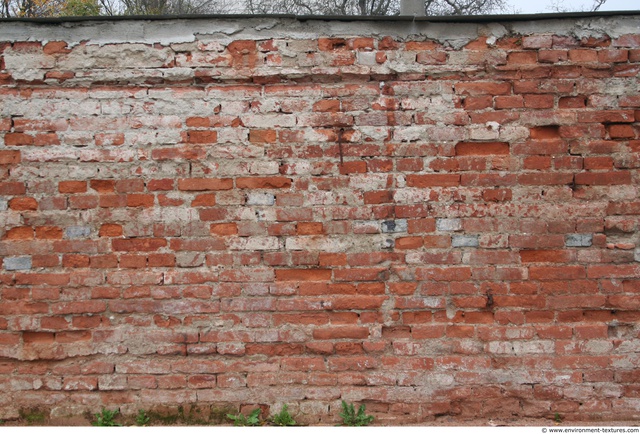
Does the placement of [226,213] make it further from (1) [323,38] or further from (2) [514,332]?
(2) [514,332]

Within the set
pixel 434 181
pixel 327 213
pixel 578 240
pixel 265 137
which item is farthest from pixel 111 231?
pixel 578 240

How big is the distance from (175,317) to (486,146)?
2.06 m

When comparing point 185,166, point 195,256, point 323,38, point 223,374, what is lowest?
point 223,374

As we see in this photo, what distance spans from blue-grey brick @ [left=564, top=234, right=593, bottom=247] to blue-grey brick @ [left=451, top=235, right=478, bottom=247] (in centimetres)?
Result: 53

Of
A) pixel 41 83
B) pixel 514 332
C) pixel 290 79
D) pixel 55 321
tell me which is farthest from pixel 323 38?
pixel 55 321

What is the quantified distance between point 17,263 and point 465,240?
8.51 feet

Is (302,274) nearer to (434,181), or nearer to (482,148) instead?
(434,181)

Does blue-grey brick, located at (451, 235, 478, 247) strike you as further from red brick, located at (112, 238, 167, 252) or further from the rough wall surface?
red brick, located at (112, 238, 167, 252)

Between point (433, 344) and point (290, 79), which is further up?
point (290, 79)

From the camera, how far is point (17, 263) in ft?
9.38

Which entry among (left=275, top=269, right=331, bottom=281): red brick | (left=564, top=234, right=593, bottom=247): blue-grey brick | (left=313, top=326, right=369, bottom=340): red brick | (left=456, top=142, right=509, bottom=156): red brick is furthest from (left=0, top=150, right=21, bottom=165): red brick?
(left=564, top=234, right=593, bottom=247): blue-grey brick

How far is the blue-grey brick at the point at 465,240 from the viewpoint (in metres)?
2.87

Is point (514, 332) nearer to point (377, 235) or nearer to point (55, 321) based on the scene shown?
point (377, 235)

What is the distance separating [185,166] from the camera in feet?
9.39
